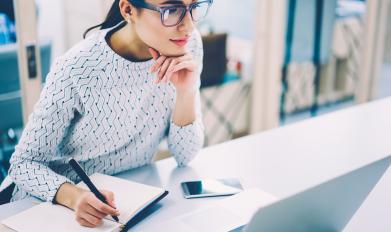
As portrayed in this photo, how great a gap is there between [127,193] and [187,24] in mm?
471

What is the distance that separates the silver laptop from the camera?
0.79m

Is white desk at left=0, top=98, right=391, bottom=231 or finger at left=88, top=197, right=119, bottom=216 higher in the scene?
finger at left=88, top=197, right=119, bottom=216

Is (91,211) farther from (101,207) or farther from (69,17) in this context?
(69,17)

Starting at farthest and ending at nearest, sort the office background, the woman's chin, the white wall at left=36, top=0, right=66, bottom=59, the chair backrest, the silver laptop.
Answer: the white wall at left=36, top=0, right=66, bottom=59 < the office background < the chair backrest < the woman's chin < the silver laptop

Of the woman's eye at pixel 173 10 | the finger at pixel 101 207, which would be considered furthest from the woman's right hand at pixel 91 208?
the woman's eye at pixel 173 10

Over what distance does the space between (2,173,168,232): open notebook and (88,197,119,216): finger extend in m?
0.03

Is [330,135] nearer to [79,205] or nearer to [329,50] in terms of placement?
[79,205]

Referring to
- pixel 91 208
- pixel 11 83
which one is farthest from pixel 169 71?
pixel 11 83

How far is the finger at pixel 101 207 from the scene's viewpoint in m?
1.13

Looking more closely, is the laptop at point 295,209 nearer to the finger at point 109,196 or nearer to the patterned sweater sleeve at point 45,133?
the finger at point 109,196

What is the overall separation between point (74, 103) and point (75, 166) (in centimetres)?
24

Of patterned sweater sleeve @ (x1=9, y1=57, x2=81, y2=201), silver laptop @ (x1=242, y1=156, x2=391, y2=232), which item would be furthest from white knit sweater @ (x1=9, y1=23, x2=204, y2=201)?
silver laptop @ (x1=242, y1=156, x2=391, y2=232)

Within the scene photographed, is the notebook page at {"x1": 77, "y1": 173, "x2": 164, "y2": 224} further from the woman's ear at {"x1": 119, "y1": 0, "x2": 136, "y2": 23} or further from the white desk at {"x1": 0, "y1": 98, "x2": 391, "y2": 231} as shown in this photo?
the woman's ear at {"x1": 119, "y1": 0, "x2": 136, "y2": 23}

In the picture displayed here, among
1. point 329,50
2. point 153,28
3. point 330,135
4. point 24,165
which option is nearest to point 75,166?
point 24,165
